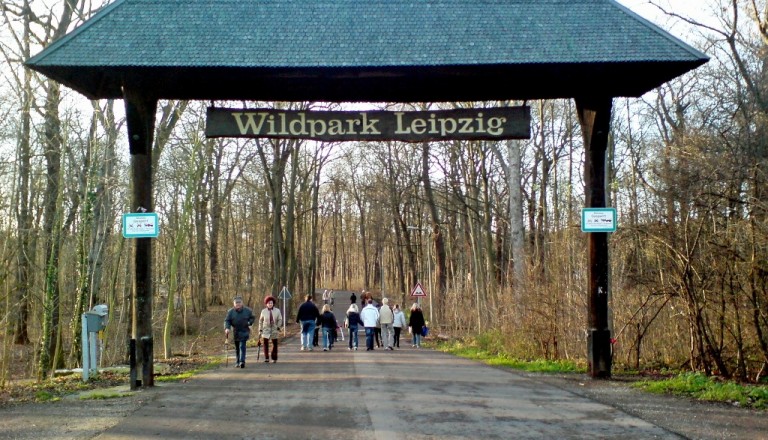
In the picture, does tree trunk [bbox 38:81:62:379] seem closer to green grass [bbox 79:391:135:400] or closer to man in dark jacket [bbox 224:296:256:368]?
man in dark jacket [bbox 224:296:256:368]

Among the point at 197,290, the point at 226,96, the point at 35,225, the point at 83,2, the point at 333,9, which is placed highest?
the point at 83,2

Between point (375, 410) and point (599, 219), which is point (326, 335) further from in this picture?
point (375, 410)

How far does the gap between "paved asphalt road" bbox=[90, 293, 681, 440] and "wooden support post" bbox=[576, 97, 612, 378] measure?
1.15 meters

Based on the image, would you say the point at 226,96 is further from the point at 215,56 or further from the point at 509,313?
the point at 509,313

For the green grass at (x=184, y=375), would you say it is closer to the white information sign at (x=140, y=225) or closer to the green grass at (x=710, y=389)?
the white information sign at (x=140, y=225)

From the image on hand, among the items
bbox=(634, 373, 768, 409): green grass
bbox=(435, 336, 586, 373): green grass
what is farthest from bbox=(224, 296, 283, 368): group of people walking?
bbox=(634, 373, 768, 409): green grass

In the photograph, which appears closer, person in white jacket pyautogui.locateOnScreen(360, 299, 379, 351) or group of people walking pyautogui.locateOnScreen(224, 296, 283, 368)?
group of people walking pyautogui.locateOnScreen(224, 296, 283, 368)

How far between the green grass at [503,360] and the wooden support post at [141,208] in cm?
754

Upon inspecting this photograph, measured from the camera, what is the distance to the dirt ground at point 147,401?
27.7ft

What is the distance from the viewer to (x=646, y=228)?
13469 mm

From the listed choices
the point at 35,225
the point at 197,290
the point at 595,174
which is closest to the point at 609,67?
the point at 595,174

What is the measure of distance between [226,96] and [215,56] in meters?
1.42

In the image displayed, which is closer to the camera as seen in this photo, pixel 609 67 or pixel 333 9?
pixel 609 67

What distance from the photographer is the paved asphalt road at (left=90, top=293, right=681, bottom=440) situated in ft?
27.0
